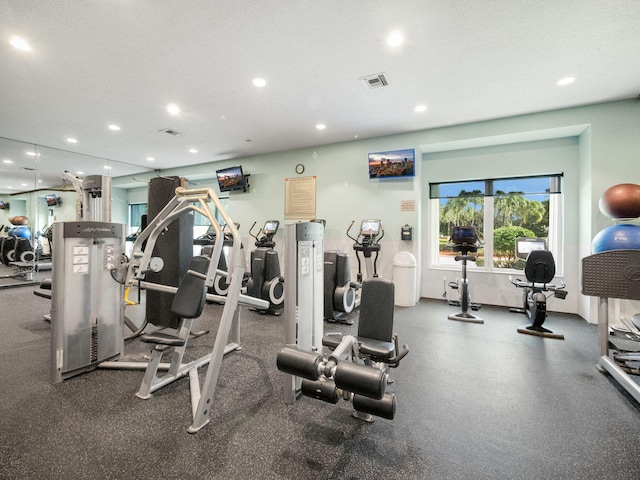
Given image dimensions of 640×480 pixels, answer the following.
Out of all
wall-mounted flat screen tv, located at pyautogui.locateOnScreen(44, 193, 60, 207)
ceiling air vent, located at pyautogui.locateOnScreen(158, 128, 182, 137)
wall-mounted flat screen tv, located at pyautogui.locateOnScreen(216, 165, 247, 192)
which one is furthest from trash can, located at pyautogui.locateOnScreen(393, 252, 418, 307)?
wall-mounted flat screen tv, located at pyautogui.locateOnScreen(44, 193, 60, 207)

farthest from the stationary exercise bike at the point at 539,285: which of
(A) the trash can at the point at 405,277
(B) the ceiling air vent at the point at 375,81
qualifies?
(B) the ceiling air vent at the point at 375,81

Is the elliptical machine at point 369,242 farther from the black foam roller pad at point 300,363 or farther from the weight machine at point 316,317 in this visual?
the black foam roller pad at point 300,363

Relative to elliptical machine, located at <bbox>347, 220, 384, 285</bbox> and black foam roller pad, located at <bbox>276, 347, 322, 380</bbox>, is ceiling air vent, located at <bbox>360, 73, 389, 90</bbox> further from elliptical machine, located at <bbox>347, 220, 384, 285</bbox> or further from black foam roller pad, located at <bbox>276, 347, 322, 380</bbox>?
black foam roller pad, located at <bbox>276, 347, 322, 380</bbox>

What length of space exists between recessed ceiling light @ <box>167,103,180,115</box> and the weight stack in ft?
5.22

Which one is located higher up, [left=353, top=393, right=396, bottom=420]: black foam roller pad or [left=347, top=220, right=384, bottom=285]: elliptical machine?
[left=347, top=220, right=384, bottom=285]: elliptical machine

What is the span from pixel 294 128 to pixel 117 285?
3.78 m

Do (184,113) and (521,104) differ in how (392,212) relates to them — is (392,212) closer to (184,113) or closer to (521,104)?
(521,104)

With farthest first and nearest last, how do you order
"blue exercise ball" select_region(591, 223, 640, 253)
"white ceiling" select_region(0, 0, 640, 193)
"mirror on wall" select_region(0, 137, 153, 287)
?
"mirror on wall" select_region(0, 137, 153, 287) < "blue exercise ball" select_region(591, 223, 640, 253) < "white ceiling" select_region(0, 0, 640, 193)

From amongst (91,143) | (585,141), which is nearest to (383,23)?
(585,141)

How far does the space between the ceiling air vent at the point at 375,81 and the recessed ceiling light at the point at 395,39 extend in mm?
558

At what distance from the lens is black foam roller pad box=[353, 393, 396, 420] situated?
1547 mm

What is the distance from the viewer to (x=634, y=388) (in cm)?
217

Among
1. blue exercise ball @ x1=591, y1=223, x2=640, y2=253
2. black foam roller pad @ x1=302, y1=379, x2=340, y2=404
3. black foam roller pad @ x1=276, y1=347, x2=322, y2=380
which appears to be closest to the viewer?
black foam roller pad @ x1=276, y1=347, x2=322, y2=380

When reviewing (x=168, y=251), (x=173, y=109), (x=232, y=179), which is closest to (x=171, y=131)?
(x=173, y=109)
